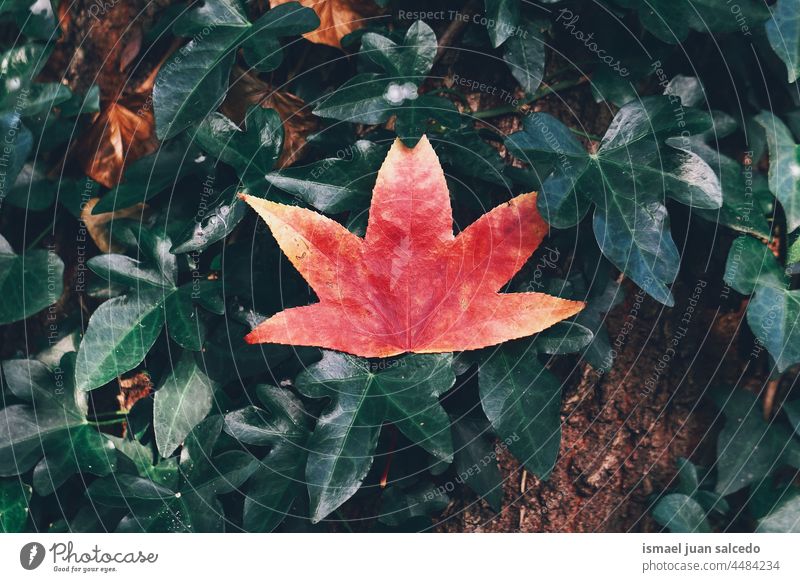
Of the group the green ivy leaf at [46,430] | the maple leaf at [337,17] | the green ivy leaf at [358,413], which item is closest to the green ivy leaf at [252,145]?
the maple leaf at [337,17]

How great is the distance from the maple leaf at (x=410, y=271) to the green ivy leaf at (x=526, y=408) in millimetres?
46

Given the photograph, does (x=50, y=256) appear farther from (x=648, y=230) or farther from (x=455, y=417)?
(x=648, y=230)

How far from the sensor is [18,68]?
3.25 ft

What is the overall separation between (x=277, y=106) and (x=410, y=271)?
0.98 feet

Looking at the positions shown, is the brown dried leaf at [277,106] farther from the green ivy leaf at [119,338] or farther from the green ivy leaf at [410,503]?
the green ivy leaf at [410,503]

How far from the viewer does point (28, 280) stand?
988mm

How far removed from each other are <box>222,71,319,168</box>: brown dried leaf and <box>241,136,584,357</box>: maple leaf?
0.13 metres

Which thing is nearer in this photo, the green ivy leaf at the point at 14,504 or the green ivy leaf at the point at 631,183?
the green ivy leaf at the point at 631,183

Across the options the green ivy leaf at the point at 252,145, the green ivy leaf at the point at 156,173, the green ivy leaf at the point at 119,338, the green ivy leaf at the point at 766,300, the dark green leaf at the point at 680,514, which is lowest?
the dark green leaf at the point at 680,514

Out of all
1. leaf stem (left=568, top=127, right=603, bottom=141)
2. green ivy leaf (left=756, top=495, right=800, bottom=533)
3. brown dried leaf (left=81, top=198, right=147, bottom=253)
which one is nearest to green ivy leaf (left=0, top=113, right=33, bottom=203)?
brown dried leaf (left=81, top=198, right=147, bottom=253)

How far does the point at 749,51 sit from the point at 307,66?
58cm

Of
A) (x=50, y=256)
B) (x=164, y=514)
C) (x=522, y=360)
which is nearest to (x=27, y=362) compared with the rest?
(x=50, y=256)

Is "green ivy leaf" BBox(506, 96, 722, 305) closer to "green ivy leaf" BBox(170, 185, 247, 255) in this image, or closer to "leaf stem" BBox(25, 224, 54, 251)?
"green ivy leaf" BBox(170, 185, 247, 255)

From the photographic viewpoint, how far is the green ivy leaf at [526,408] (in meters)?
0.88
